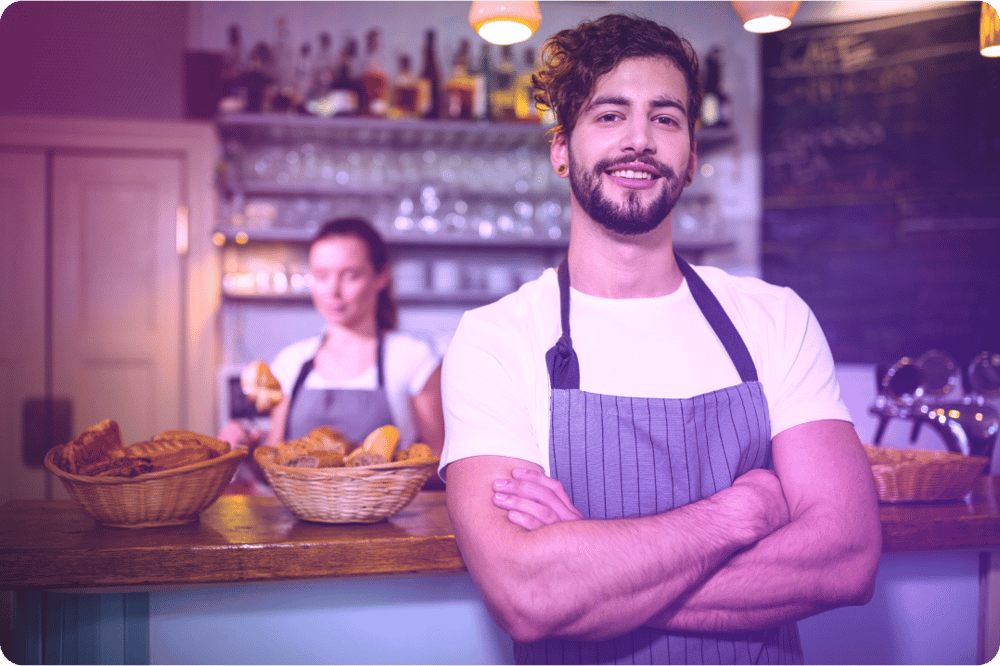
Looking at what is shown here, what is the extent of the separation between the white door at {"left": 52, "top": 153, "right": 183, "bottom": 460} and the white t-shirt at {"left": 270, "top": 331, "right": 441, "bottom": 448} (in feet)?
4.79

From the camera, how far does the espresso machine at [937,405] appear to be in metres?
1.56

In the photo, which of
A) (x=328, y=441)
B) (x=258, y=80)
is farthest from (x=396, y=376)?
(x=258, y=80)

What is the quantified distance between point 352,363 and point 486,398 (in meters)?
1.33

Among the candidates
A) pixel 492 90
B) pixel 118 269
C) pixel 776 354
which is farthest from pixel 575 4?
pixel 776 354

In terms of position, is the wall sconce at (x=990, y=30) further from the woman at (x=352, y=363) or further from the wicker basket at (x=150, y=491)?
the wicker basket at (x=150, y=491)

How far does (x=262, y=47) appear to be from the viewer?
3.19 metres

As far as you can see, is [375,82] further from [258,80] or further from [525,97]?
[525,97]

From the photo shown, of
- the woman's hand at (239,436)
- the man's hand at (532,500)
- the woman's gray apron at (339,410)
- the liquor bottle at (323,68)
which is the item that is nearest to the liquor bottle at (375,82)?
the liquor bottle at (323,68)

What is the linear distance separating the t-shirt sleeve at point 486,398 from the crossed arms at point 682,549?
0.08 ft

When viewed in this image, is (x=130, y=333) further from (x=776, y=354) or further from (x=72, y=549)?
(x=776, y=354)


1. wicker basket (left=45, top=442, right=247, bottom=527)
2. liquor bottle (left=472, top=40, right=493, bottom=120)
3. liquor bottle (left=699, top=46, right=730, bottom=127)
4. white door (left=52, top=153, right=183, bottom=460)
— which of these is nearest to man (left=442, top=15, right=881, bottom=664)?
wicker basket (left=45, top=442, right=247, bottom=527)

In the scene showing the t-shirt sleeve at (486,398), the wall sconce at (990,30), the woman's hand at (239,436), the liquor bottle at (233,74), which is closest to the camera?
the t-shirt sleeve at (486,398)

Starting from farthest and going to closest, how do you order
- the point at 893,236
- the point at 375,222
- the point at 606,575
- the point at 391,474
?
the point at 375,222 < the point at 893,236 < the point at 391,474 < the point at 606,575

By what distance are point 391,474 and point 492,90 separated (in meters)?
2.47
